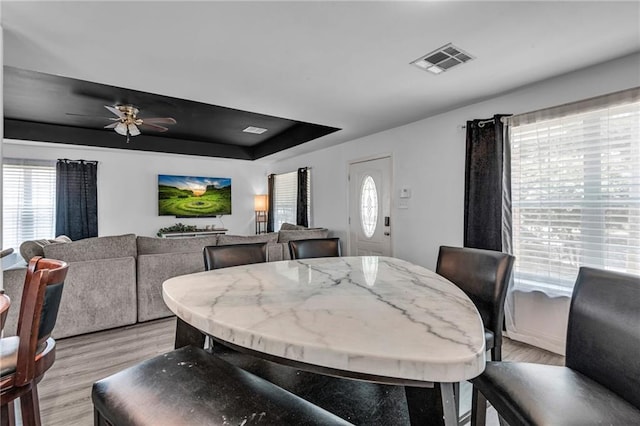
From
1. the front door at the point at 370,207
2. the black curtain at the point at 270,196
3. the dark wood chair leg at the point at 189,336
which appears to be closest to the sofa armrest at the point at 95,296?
the dark wood chair leg at the point at 189,336

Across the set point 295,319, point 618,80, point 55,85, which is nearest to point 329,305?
point 295,319

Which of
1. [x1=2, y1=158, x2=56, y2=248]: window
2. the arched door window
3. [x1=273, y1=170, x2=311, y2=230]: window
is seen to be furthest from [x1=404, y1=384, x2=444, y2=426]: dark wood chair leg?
[x1=2, y1=158, x2=56, y2=248]: window

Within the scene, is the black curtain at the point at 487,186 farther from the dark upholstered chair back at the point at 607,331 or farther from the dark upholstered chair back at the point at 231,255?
the dark upholstered chair back at the point at 231,255

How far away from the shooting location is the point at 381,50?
2156 millimetres

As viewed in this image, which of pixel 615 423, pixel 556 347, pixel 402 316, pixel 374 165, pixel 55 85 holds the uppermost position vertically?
pixel 55 85

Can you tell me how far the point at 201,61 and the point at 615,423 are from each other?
284 centimetres

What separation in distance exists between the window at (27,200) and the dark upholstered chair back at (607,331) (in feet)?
22.8

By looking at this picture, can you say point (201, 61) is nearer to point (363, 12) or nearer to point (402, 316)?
point (363, 12)

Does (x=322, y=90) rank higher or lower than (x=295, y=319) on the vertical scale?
higher

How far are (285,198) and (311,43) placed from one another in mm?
4733

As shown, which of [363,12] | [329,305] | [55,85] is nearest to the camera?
[329,305]

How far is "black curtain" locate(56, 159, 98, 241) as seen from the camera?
17.4ft

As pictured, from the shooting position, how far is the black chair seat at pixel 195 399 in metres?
0.79

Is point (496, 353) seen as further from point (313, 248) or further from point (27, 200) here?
point (27, 200)
